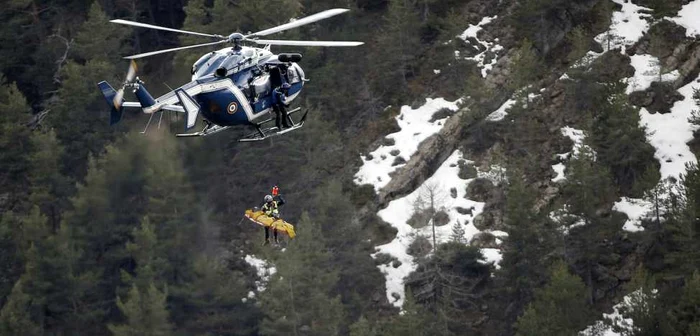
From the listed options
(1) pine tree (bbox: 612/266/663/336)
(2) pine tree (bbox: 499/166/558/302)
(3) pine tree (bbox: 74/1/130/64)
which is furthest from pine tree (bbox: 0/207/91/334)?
(1) pine tree (bbox: 612/266/663/336)

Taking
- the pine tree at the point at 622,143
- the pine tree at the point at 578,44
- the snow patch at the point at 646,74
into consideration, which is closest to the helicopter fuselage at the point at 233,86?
the pine tree at the point at 622,143

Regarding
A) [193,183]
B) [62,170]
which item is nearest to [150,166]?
[193,183]

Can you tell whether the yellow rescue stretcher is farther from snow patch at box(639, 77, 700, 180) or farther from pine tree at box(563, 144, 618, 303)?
snow patch at box(639, 77, 700, 180)

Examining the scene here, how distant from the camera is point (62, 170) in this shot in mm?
62125

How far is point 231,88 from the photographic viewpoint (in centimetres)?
3441

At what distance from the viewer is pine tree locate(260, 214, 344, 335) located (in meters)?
54.2

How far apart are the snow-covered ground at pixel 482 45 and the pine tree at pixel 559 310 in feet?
46.8

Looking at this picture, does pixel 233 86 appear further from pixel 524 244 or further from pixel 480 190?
pixel 480 190

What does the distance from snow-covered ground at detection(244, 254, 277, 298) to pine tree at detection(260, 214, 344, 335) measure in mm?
2037

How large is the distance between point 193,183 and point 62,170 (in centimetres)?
699

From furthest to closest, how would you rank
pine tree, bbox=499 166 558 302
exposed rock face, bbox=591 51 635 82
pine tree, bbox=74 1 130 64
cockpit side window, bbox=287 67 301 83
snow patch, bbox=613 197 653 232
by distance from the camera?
1. pine tree, bbox=74 1 130 64
2. exposed rock face, bbox=591 51 635 82
3. snow patch, bbox=613 197 653 232
4. pine tree, bbox=499 166 558 302
5. cockpit side window, bbox=287 67 301 83

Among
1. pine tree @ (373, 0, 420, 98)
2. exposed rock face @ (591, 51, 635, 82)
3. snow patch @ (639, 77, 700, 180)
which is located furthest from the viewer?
pine tree @ (373, 0, 420, 98)

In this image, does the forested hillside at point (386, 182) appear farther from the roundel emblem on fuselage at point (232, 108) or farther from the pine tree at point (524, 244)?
the roundel emblem on fuselage at point (232, 108)

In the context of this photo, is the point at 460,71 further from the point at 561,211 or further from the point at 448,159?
the point at 561,211
